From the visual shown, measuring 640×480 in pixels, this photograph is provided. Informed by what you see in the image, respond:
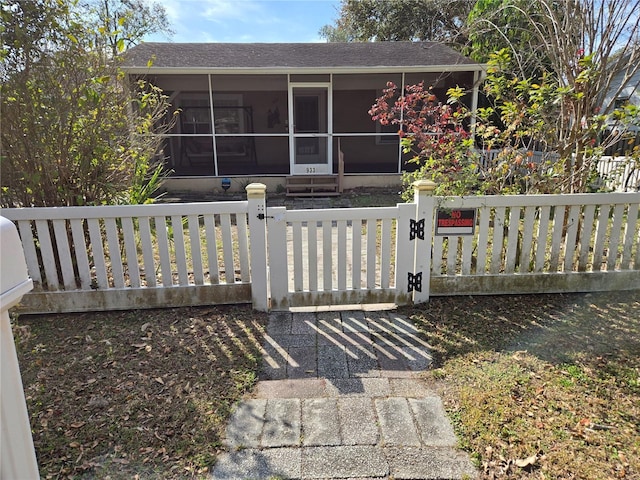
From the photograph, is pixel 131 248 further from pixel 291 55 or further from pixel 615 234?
pixel 291 55

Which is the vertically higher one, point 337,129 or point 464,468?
point 337,129

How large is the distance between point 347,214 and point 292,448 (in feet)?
6.17

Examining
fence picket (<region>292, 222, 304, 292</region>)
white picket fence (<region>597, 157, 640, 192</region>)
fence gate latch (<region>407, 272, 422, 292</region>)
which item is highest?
white picket fence (<region>597, 157, 640, 192</region>)

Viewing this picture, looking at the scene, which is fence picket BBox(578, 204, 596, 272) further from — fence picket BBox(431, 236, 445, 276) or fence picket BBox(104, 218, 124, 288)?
fence picket BBox(104, 218, 124, 288)

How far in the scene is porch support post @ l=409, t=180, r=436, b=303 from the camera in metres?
3.40

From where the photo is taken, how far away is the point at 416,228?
346 cm

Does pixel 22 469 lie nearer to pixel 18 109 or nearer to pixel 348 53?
pixel 18 109

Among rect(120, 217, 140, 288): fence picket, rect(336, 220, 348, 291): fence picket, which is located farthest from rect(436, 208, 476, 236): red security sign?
rect(120, 217, 140, 288): fence picket

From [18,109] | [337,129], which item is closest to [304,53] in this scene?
[337,129]

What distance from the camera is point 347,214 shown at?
346 cm

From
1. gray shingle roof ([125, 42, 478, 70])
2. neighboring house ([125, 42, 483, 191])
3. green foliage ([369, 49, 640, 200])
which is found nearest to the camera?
green foliage ([369, 49, 640, 200])

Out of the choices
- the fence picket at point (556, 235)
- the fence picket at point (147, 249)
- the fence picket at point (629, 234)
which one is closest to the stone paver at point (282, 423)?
the fence picket at point (147, 249)

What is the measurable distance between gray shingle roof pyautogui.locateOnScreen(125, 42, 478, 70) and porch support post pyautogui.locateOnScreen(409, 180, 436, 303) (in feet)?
24.3

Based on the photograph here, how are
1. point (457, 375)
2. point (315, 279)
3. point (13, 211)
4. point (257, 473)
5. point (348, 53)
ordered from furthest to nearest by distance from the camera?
point (348, 53)
point (315, 279)
point (13, 211)
point (457, 375)
point (257, 473)
